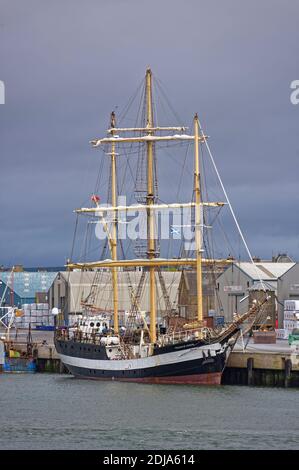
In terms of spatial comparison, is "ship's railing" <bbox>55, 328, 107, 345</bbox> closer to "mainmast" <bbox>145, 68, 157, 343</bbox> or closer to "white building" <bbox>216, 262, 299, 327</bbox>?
"mainmast" <bbox>145, 68, 157, 343</bbox>

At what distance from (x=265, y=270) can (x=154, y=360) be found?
146 feet

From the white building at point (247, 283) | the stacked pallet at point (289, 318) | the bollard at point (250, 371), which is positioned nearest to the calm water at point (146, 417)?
the bollard at point (250, 371)

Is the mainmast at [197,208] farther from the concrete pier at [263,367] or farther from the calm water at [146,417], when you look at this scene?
the calm water at [146,417]

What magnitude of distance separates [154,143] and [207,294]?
41490 mm

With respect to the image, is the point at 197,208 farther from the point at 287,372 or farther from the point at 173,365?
the point at 287,372

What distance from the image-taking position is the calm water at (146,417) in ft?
206

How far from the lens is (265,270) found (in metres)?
136


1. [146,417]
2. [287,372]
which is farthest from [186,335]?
[146,417]

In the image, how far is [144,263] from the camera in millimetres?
99875

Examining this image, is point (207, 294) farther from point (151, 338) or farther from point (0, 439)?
point (0, 439)

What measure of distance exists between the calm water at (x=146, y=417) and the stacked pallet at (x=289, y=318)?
2692cm

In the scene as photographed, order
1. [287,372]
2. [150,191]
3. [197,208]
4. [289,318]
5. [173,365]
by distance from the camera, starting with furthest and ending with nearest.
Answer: [289,318]
[150,191]
[197,208]
[173,365]
[287,372]
